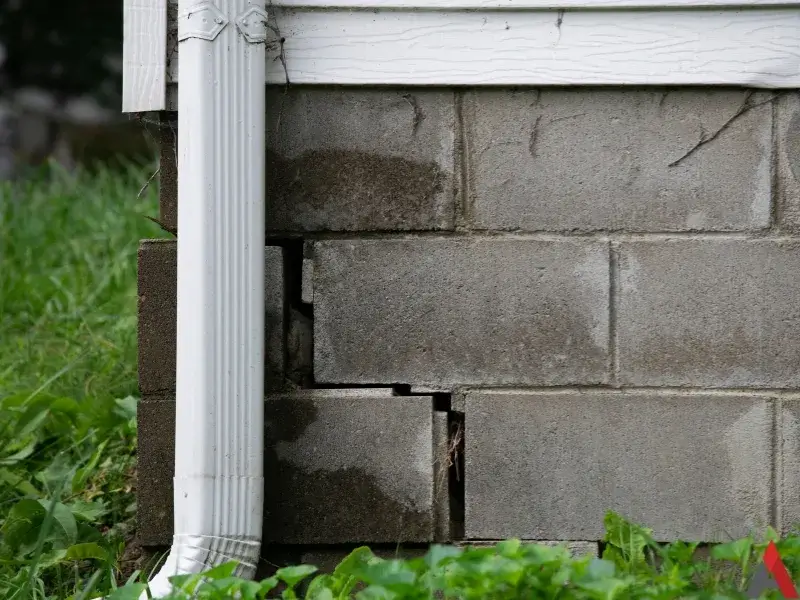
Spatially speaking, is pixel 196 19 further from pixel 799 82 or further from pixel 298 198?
pixel 799 82

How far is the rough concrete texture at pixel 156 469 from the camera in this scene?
2246 millimetres

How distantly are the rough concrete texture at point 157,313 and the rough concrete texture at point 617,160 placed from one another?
0.72 m

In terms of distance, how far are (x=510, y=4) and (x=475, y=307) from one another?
2.22ft

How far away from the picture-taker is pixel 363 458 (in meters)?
2.23

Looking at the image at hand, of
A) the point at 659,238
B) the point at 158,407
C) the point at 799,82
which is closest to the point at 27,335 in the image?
the point at 158,407

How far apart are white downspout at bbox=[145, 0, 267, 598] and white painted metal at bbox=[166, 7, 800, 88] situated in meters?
0.14

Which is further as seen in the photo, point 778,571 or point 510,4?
point 510,4

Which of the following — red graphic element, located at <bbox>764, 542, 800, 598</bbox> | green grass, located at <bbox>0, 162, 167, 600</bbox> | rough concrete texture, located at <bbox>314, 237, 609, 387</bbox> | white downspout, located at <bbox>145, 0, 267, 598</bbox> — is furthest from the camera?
green grass, located at <bbox>0, 162, 167, 600</bbox>

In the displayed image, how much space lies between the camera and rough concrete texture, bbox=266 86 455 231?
7.32ft

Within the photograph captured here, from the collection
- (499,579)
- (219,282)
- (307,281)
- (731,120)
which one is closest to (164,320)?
(219,282)

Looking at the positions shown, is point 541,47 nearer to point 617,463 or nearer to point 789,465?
point 617,463

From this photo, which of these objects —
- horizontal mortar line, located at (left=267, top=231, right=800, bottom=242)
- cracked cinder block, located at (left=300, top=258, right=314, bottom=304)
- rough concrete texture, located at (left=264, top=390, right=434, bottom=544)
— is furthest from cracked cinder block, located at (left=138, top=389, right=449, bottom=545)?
horizontal mortar line, located at (left=267, top=231, right=800, bottom=242)

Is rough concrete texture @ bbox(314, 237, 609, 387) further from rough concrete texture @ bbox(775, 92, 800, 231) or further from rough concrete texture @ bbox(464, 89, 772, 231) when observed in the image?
rough concrete texture @ bbox(775, 92, 800, 231)

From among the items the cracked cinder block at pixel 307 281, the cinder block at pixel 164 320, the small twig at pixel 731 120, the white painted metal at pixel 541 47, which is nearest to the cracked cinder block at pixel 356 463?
the cinder block at pixel 164 320
